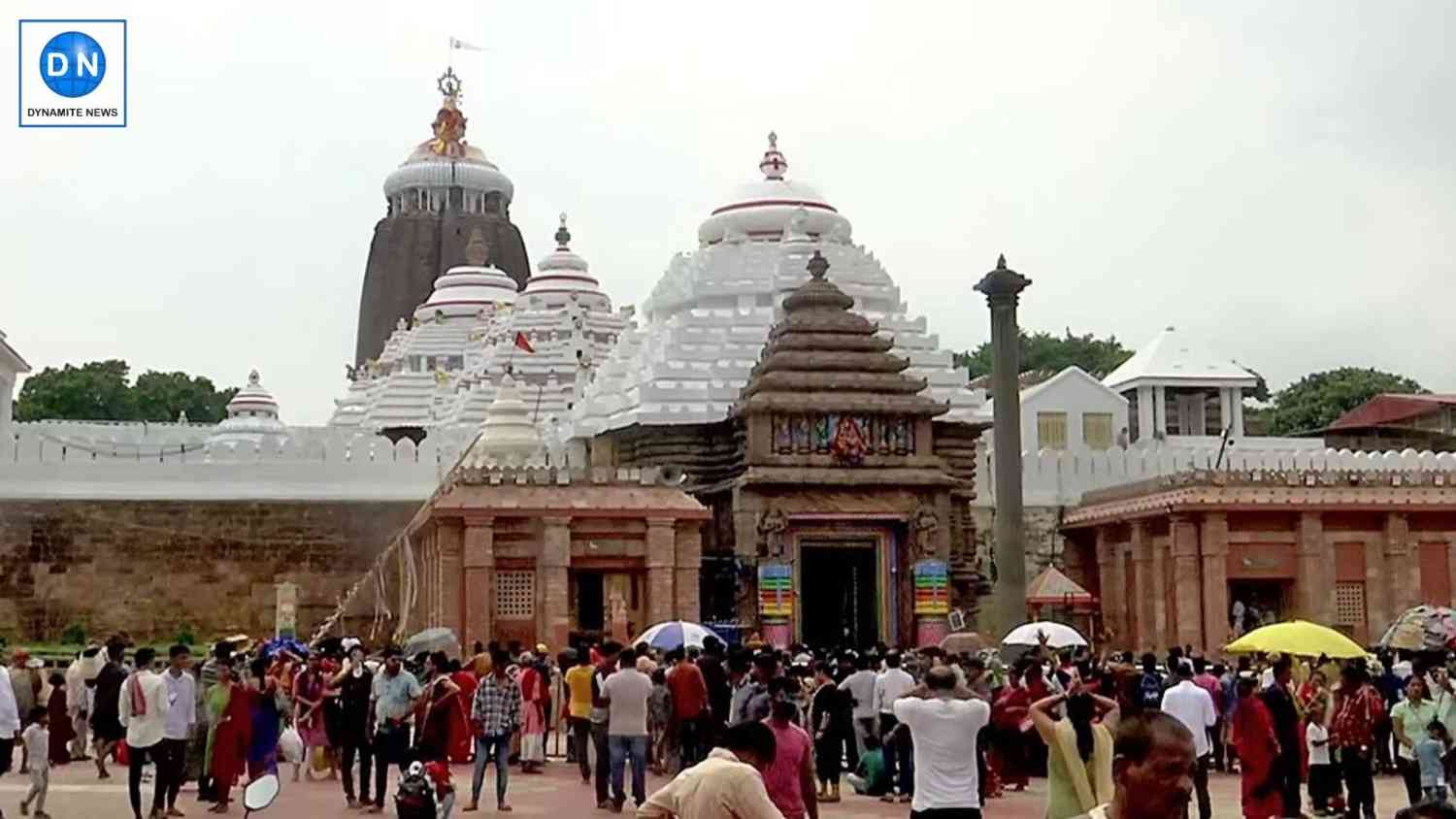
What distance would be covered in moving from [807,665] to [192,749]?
607 centimetres

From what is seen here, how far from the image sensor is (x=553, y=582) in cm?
2547

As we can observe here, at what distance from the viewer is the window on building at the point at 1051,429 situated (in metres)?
43.0

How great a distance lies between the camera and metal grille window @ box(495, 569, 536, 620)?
2564cm

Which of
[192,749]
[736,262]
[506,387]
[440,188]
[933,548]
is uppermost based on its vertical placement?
[440,188]

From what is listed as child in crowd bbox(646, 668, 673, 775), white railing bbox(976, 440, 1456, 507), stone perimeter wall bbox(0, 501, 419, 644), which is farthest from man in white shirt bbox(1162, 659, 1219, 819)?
stone perimeter wall bbox(0, 501, 419, 644)

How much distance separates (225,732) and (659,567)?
12771 millimetres

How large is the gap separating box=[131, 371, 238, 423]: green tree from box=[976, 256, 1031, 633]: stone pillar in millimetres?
58045

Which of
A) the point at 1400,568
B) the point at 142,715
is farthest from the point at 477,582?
the point at 1400,568

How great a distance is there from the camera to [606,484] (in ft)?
86.7

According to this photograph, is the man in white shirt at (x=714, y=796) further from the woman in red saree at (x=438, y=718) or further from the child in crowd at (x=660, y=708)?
the child in crowd at (x=660, y=708)

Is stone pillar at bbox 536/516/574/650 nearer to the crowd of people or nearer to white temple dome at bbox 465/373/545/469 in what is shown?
white temple dome at bbox 465/373/545/469

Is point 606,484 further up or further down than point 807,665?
further up

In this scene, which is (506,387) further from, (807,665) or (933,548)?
(807,665)

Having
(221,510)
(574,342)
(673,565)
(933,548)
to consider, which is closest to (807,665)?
(673,565)
